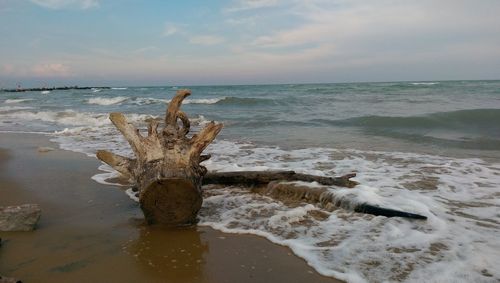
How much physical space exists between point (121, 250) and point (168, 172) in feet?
2.70

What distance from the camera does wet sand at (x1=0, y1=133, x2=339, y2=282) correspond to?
10.4 ft

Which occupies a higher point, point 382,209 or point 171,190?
point 171,190

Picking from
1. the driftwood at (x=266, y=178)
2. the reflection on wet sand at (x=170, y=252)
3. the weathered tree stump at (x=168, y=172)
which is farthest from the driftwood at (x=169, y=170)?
the driftwood at (x=266, y=178)

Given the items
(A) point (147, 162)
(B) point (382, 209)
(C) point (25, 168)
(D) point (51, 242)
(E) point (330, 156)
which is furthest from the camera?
(E) point (330, 156)

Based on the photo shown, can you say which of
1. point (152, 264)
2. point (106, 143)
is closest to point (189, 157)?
point (152, 264)

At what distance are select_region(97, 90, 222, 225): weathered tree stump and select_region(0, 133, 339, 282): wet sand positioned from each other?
200 millimetres

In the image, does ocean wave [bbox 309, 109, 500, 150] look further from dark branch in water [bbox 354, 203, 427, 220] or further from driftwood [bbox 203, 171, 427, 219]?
dark branch in water [bbox 354, 203, 427, 220]

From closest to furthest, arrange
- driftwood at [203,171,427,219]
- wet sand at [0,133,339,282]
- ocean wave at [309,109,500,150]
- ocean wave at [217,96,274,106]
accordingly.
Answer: wet sand at [0,133,339,282]
driftwood at [203,171,427,219]
ocean wave at [309,109,500,150]
ocean wave at [217,96,274,106]

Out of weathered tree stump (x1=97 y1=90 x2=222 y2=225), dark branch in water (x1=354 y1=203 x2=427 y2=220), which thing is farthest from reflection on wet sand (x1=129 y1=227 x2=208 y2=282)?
dark branch in water (x1=354 y1=203 x2=427 y2=220)

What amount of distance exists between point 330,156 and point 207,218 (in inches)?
169

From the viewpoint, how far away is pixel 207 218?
4.55 meters

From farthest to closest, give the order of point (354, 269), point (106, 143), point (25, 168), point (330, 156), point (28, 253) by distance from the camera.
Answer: point (106, 143) → point (330, 156) → point (25, 168) → point (28, 253) → point (354, 269)

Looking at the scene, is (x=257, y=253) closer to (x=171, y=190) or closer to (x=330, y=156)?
(x=171, y=190)

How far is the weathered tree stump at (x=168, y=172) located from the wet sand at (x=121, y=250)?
7.9 inches
